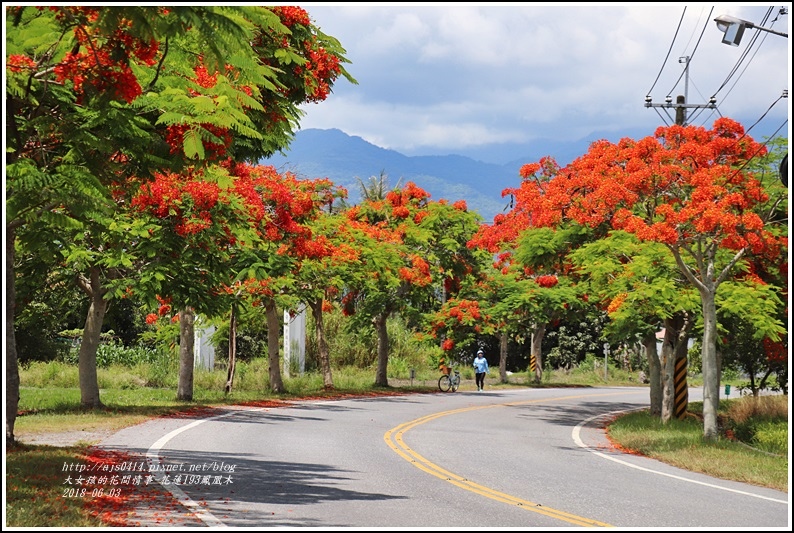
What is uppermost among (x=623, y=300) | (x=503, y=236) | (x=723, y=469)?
(x=503, y=236)

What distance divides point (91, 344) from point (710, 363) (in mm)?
14215

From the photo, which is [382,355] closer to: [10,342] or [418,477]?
[418,477]

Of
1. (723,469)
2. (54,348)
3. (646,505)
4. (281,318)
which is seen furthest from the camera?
(281,318)

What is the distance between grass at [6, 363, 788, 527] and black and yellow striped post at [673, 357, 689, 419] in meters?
0.67

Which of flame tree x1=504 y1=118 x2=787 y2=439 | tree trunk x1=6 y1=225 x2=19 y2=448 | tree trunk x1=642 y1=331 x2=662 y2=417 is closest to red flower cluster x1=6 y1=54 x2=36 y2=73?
tree trunk x1=6 y1=225 x2=19 y2=448

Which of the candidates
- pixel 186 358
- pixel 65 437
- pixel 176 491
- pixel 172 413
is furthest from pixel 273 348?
pixel 176 491

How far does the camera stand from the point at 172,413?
21797mm

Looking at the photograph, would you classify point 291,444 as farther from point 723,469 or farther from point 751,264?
point 751,264

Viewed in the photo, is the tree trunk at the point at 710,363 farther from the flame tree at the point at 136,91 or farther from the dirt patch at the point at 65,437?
the dirt patch at the point at 65,437

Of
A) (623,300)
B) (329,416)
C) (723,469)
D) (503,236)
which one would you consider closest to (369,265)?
(503,236)

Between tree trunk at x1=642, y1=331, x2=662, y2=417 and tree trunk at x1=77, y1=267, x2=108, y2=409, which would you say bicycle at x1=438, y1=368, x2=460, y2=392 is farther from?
tree trunk at x1=77, y1=267, x2=108, y2=409

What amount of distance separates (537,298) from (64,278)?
17.3 meters

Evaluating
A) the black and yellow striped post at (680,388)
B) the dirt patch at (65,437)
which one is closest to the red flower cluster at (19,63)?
the dirt patch at (65,437)

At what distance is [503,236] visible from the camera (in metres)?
29.5
